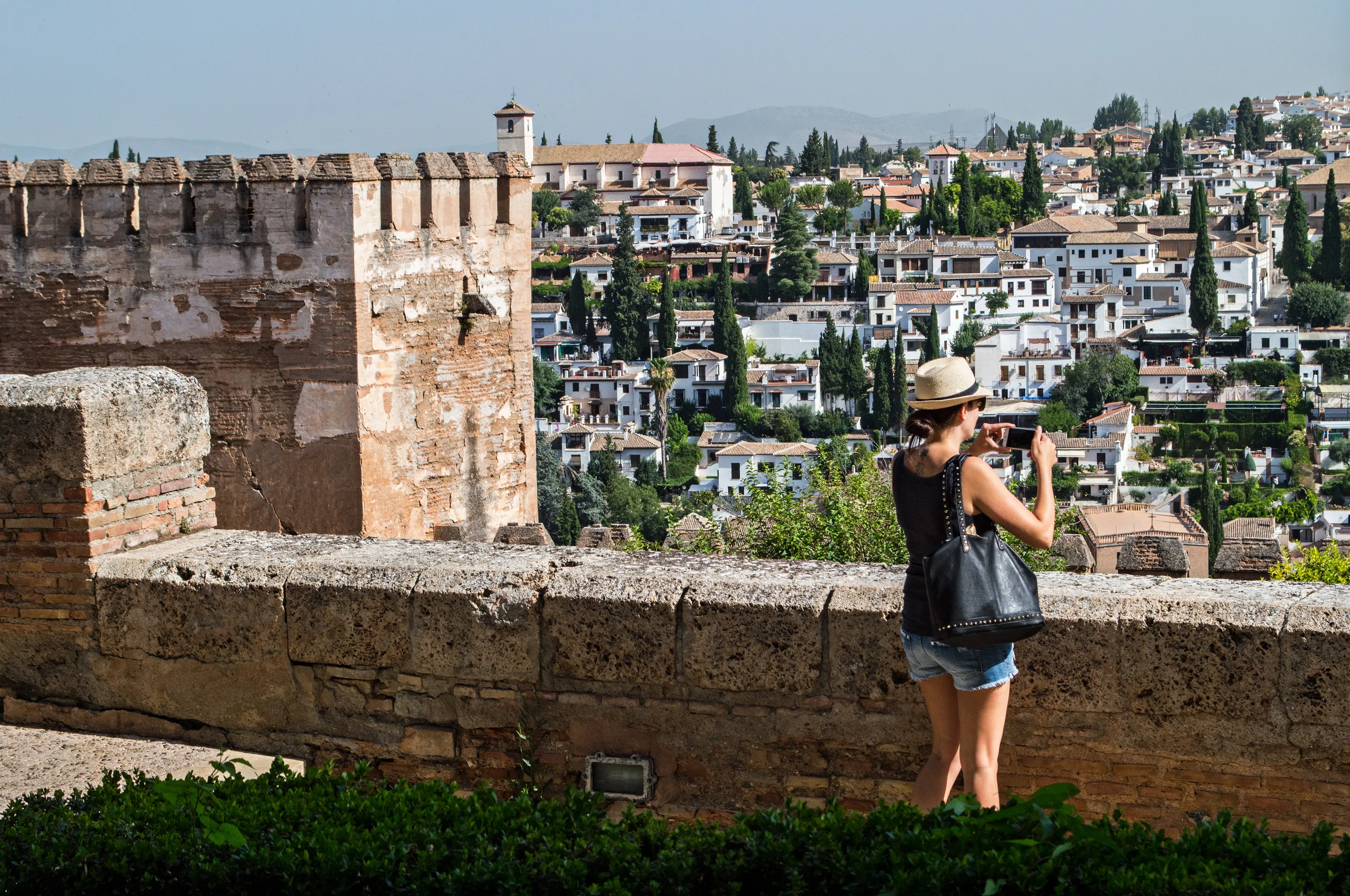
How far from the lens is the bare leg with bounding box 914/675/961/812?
2.96m

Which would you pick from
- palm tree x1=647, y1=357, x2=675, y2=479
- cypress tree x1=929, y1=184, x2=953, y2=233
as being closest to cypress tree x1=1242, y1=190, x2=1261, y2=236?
cypress tree x1=929, y1=184, x2=953, y2=233

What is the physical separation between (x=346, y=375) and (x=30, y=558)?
3835mm

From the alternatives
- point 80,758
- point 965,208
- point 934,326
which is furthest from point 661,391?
point 80,758

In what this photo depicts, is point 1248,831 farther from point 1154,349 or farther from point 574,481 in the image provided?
point 1154,349

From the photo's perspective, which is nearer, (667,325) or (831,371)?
(831,371)

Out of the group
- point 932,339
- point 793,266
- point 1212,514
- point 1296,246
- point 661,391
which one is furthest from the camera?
point 1296,246

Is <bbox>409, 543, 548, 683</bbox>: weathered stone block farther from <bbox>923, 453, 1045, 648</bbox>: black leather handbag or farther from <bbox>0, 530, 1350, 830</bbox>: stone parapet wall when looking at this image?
<bbox>923, 453, 1045, 648</bbox>: black leather handbag

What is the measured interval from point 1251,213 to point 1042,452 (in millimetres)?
97466

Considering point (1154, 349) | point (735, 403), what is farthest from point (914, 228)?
point (735, 403)

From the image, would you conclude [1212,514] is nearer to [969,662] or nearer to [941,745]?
[941,745]

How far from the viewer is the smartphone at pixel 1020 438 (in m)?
3.02

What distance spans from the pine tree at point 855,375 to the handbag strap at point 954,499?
6837 cm

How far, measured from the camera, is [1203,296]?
77562 millimetres

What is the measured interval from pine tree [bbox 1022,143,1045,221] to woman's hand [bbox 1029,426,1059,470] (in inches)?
3895
